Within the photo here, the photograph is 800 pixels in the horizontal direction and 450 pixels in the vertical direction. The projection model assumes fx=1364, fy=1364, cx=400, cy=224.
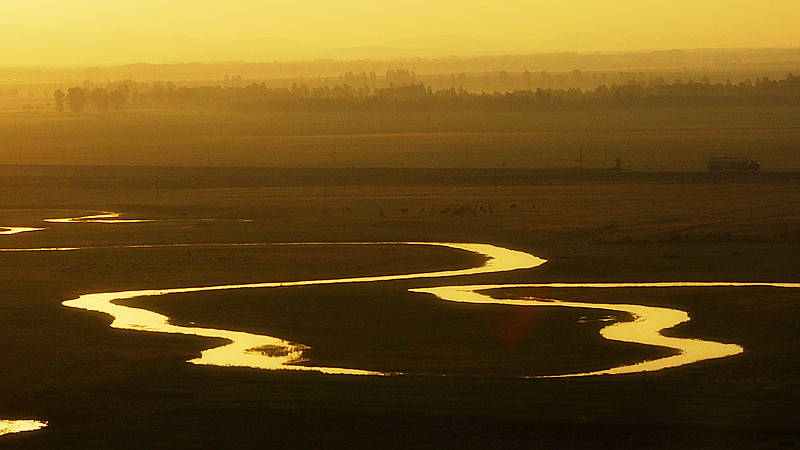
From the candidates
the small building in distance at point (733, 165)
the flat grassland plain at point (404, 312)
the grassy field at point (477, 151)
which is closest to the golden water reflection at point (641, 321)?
the flat grassland plain at point (404, 312)

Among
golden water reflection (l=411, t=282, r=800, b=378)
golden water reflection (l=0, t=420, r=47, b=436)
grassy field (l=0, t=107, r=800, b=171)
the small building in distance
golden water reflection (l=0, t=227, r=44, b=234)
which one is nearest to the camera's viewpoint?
golden water reflection (l=0, t=420, r=47, b=436)

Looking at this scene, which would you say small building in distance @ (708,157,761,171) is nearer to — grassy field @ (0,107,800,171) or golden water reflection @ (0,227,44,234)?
grassy field @ (0,107,800,171)

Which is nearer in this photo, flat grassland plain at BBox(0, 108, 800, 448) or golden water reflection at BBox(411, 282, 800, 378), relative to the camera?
flat grassland plain at BBox(0, 108, 800, 448)

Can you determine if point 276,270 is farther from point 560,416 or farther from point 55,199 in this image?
point 55,199

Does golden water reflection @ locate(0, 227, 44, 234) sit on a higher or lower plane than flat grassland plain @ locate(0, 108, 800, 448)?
lower

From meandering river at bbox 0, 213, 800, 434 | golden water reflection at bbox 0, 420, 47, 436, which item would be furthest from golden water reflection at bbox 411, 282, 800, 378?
golden water reflection at bbox 0, 420, 47, 436

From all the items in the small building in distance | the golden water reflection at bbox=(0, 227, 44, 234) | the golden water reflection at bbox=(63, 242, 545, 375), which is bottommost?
the golden water reflection at bbox=(0, 227, 44, 234)

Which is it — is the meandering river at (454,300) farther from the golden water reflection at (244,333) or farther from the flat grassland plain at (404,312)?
the flat grassland plain at (404,312)

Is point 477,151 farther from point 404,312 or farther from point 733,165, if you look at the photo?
point 404,312
